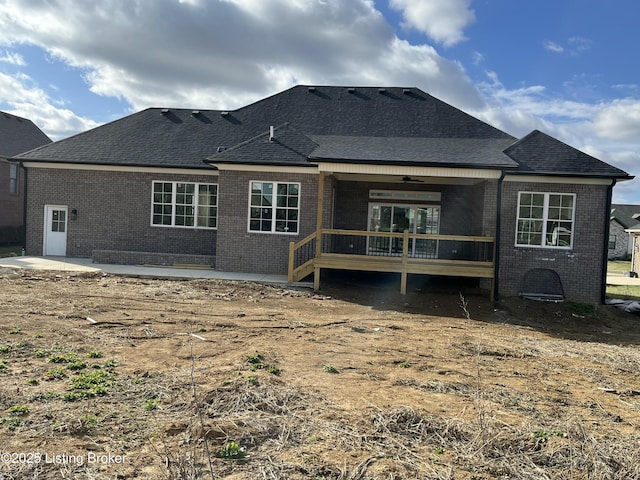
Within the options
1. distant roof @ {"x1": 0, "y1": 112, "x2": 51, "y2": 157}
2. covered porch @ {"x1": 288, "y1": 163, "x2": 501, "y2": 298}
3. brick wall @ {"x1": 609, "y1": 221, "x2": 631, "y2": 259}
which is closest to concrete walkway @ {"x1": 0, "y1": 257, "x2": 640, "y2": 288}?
covered porch @ {"x1": 288, "y1": 163, "x2": 501, "y2": 298}

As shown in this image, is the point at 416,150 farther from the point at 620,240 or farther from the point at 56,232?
the point at 620,240

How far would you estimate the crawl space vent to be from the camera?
14555 millimetres

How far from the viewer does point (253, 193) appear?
627 inches

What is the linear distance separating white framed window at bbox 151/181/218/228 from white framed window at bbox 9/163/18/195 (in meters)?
16.8

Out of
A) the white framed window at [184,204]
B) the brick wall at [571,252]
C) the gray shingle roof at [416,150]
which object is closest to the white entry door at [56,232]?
the white framed window at [184,204]

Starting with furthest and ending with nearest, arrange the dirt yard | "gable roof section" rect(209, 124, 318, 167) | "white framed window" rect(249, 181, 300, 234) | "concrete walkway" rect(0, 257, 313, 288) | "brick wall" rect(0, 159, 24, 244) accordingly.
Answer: "brick wall" rect(0, 159, 24, 244) < "white framed window" rect(249, 181, 300, 234) < "gable roof section" rect(209, 124, 318, 167) < "concrete walkway" rect(0, 257, 313, 288) < the dirt yard

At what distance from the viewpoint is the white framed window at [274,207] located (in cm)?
1585

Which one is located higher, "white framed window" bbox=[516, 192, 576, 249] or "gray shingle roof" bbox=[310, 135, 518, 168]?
"gray shingle roof" bbox=[310, 135, 518, 168]

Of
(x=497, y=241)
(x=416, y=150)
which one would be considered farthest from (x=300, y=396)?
(x=416, y=150)

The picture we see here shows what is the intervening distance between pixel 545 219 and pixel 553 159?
1.92 metres

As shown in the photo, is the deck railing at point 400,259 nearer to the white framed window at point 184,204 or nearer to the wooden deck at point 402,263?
the wooden deck at point 402,263

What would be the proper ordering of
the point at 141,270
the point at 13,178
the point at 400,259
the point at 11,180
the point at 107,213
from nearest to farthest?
the point at 400,259 < the point at 141,270 < the point at 107,213 < the point at 11,180 < the point at 13,178

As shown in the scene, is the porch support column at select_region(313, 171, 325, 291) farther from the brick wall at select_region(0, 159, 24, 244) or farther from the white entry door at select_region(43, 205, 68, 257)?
the brick wall at select_region(0, 159, 24, 244)

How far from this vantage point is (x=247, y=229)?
1595 cm
